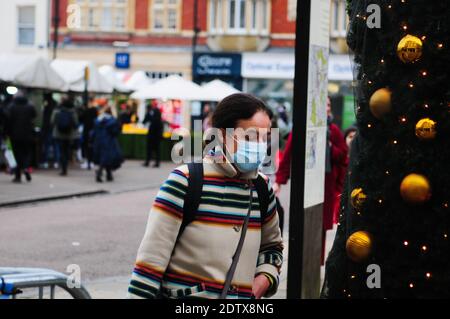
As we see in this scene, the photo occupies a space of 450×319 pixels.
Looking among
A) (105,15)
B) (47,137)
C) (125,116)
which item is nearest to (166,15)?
(105,15)

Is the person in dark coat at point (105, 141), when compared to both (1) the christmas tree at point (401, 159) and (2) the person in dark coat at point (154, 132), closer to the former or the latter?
(2) the person in dark coat at point (154, 132)

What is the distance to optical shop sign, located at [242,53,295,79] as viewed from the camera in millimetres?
41969

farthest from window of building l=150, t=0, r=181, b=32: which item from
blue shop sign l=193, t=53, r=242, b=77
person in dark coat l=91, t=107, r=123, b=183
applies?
person in dark coat l=91, t=107, r=123, b=183

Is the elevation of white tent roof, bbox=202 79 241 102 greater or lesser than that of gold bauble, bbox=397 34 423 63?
lesser

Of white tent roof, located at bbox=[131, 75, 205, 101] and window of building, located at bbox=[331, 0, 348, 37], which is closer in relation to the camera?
white tent roof, located at bbox=[131, 75, 205, 101]

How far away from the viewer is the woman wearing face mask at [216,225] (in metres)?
3.71

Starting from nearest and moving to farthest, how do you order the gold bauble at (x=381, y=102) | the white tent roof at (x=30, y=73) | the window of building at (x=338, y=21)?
the gold bauble at (x=381, y=102) → the white tent roof at (x=30, y=73) → the window of building at (x=338, y=21)

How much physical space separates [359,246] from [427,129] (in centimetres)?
66

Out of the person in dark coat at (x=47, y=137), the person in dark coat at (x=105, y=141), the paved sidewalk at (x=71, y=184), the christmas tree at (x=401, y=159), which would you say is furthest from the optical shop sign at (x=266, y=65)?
the christmas tree at (x=401, y=159)

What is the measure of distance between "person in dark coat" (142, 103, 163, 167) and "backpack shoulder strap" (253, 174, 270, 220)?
75.9 feet

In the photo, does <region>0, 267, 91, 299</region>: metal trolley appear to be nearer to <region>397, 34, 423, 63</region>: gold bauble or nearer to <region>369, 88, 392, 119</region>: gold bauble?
<region>369, 88, 392, 119</region>: gold bauble

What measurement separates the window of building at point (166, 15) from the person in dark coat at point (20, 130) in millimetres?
23658

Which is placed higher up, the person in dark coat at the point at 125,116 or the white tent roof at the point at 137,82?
the white tent roof at the point at 137,82

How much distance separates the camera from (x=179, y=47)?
43.1 m
